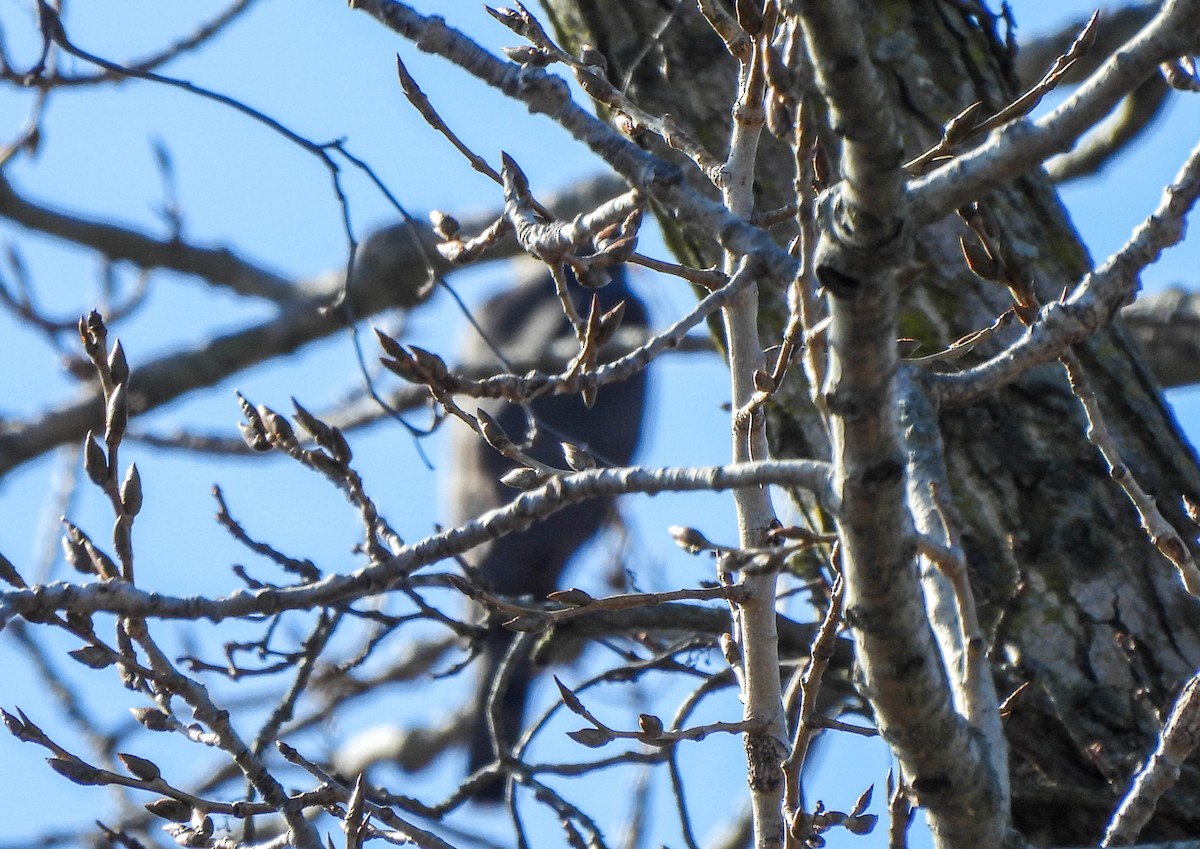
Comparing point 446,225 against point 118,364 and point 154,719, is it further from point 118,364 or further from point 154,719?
point 154,719

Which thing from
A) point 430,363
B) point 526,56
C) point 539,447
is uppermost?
point 539,447

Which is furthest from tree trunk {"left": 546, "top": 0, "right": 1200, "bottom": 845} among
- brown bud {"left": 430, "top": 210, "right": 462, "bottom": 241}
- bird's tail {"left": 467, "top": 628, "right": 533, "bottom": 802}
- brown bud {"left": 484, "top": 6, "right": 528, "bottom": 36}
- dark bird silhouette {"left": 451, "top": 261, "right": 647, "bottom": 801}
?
dark bird silhouette {"left": 451, "top": 261, "right": 647, "bottom": 801}

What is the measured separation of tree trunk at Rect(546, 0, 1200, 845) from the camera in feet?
6.40

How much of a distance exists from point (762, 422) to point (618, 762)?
0.46 metres

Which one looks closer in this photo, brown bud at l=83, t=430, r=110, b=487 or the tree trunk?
brown bud at l=83, t=430, r=110, b=487

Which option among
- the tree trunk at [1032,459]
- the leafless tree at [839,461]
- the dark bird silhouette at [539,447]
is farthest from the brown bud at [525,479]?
the dark bird silhouette at [539,447]

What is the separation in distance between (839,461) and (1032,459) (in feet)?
3.92

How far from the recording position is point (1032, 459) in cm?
207

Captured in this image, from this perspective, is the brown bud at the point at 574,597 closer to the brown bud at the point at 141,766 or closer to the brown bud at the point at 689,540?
the brown bud at the point at 689,540

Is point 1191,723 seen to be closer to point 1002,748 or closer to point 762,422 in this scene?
point 1002,748

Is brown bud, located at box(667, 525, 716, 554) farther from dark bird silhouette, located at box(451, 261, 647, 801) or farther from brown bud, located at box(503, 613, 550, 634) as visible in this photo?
dark bird silhouette, located at box(451, 261, 647, 801)

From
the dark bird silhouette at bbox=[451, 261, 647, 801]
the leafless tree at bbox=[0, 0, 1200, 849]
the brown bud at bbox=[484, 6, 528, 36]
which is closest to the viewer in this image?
the leafless tree at bbox=[0, 0, 1200, 849]

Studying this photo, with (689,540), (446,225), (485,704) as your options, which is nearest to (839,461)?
(689,540)

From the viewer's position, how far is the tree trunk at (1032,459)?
76.8 inches
